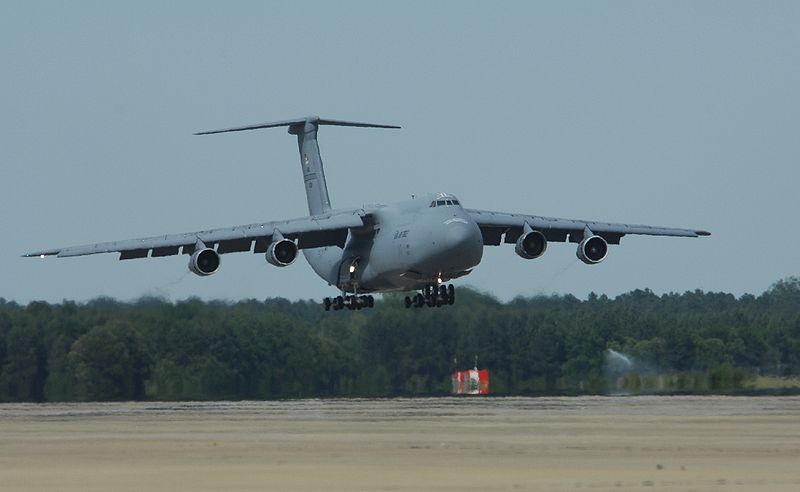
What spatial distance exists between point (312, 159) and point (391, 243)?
435 inches

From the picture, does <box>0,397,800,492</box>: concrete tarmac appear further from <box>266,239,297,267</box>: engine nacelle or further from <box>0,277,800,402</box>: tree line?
<box>0,277,800,402</box>: tree line

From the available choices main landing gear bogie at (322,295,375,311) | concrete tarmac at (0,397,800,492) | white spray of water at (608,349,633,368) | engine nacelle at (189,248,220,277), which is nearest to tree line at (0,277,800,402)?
white spray of water at (608,349,633,368)

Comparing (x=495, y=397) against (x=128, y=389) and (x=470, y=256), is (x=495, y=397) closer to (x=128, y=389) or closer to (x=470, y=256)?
(x=470, y=256)

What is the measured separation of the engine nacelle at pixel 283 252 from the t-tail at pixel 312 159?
28.0 feet

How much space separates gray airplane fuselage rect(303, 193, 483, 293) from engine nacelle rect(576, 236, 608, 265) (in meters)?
4.15

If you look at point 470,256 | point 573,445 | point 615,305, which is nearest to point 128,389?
point 470,256

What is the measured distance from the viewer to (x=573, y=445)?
23.5m

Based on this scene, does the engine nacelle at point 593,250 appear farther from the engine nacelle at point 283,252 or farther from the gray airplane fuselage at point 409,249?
the engine nacelle at point 283,252

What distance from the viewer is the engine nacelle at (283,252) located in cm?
4356

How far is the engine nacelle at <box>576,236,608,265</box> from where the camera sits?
45062 mm

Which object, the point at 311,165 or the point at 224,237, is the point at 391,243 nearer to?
the point at 224,237

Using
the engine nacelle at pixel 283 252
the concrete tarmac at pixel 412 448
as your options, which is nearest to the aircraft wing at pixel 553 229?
the engine nacelle at pixel 283 252

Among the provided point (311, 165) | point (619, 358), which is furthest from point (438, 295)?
point (311, 165)

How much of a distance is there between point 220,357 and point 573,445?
2509cm
